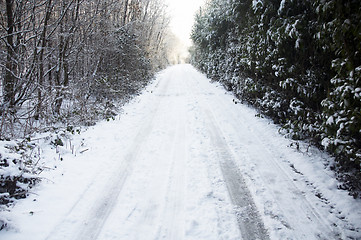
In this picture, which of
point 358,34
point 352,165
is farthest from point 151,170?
point 358,34

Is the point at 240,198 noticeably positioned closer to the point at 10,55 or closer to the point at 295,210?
the point at 295,210

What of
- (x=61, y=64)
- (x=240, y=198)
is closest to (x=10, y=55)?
(x=61, y=64)

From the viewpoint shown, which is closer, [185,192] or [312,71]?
[185,192]

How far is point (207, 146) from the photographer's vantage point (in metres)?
5.96

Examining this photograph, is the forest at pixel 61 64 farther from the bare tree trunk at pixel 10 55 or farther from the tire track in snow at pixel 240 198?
the tire track in snow at pixel 240 198

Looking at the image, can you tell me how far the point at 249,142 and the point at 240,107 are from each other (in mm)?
3957

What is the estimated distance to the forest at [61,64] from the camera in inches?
260

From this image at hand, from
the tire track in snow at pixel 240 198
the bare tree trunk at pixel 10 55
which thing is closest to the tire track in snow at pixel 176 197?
the tire track in snow at pixel 240 198

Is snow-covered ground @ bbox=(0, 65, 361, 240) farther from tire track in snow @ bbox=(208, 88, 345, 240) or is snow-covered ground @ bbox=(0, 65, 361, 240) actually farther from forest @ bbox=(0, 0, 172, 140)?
forest @ bbox=(0, 0, 172, 140)

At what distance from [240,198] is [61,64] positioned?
8.82 m

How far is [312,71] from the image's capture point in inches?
215

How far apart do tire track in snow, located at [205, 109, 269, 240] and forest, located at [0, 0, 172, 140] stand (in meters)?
4.59

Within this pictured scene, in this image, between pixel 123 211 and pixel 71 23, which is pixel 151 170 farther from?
pixel 71 23

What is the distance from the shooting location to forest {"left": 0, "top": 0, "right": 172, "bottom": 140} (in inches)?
260
